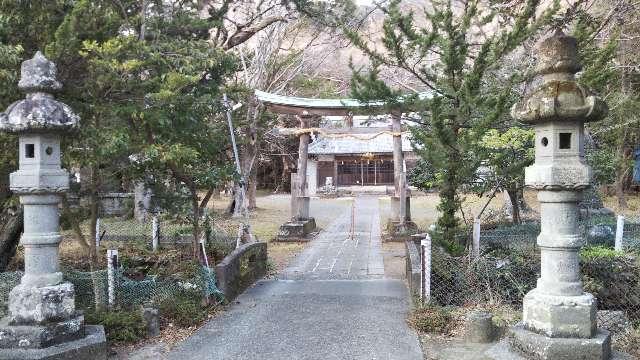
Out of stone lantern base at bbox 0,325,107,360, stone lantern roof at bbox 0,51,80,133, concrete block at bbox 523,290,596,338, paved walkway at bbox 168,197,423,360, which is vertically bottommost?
paved walkway at bbox 168,197,423,360

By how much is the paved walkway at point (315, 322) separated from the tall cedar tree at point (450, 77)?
2283 mm

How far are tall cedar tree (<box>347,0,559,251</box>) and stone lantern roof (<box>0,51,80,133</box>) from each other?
16.3 ft

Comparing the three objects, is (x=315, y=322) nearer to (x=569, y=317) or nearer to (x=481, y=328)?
(x=481, y=328)

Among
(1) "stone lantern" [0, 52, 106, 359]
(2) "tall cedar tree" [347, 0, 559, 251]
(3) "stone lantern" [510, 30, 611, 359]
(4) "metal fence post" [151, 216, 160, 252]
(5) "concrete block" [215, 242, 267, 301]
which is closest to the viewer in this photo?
(3) "stone lantern" [510, 30, 611, 359]

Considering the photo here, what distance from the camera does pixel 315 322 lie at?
24.9 feet

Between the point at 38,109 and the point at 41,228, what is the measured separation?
1248mm

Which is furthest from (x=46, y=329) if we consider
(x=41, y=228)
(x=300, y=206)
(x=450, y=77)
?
(x=300, y=206)

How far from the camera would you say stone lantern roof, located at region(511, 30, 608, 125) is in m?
4.66

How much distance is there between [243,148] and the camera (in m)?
22.2

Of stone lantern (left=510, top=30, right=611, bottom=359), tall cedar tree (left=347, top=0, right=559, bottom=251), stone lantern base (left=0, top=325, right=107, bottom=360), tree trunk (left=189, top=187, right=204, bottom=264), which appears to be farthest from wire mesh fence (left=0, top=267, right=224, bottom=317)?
stone lantern (left=510, top=30, right=611, bottom=359)

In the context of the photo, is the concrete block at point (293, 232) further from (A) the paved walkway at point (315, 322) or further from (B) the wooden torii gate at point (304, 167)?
(A) the paved walkway at point (315, 322)

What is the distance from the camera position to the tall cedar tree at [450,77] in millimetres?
8531

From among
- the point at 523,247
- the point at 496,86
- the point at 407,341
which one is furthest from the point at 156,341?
the point at 523,247

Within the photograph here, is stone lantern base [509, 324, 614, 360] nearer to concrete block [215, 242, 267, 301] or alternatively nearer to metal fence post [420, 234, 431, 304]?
metal fence post [420, 234, 431, 304]
